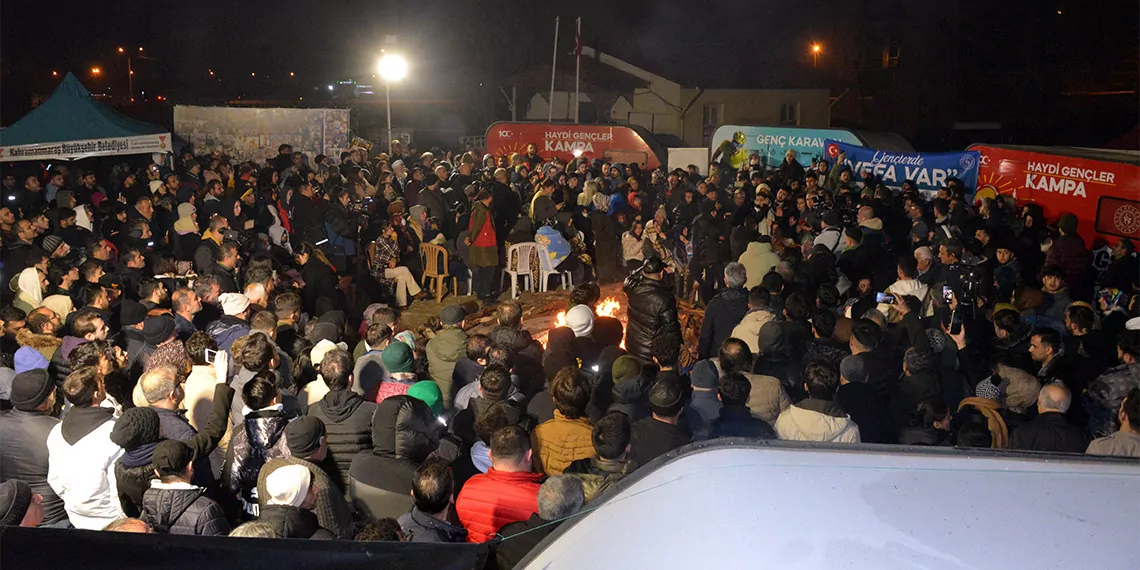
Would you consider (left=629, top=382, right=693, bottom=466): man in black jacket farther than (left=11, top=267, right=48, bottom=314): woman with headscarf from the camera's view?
No

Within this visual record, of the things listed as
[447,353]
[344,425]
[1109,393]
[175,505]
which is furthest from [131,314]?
[1109,393]

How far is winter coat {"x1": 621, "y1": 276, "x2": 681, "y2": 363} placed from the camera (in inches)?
278

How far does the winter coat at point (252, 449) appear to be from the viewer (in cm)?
430

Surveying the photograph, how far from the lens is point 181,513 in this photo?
145 inches

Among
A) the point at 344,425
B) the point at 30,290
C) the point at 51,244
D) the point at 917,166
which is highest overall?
the point at 917,166

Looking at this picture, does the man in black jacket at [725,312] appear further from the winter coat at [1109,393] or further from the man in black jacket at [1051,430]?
the man in black jacket at [1051,430]

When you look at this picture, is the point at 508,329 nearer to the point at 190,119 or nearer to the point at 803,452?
the point at 803,452

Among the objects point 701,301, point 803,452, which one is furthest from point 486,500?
point 701,301

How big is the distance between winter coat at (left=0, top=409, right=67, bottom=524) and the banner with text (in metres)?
10.2

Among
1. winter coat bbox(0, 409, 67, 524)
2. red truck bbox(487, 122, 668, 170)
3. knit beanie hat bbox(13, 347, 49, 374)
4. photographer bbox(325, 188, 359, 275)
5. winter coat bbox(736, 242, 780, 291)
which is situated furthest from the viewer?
red truck bbox(487, 122, 668, 170)

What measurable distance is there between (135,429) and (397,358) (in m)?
1.71

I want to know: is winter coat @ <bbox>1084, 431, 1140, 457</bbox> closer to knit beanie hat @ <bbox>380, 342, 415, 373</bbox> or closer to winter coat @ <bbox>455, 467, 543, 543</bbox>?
winter coat @ <bbox>455, 467, 543, 543</bbox>

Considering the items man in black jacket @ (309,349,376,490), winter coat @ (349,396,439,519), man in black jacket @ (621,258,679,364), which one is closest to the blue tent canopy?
man in black jacket @ (621,258,679,364)

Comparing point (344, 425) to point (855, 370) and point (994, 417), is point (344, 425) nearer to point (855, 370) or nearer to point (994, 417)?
point (855, 370)
